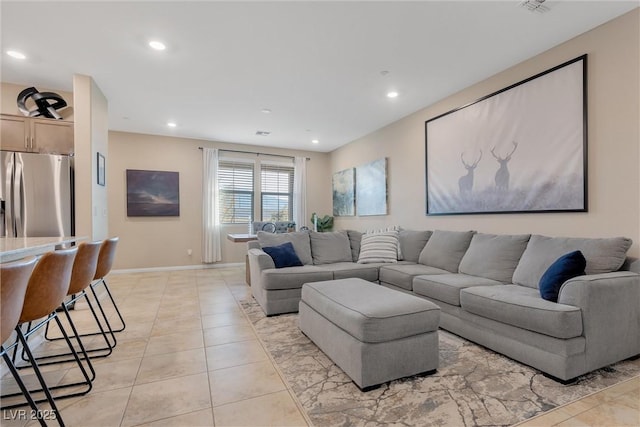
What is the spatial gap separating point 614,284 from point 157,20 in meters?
3.87

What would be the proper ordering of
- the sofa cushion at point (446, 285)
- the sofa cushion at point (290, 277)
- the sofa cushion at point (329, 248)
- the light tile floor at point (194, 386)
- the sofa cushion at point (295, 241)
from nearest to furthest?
the light tile floor at point (194, 386)
the sofa cushion at point (446, 285)
the sofa cushion at point (290, 277)
the sofa cushion at point (295, 241)
the sofa cushion at point (329, 248)

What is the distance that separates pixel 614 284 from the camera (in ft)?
6.42

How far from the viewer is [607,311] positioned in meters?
1.93

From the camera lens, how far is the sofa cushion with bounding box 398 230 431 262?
3.95 meters

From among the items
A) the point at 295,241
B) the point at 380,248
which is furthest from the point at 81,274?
the point at 380,248

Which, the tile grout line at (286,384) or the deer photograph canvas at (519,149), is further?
the deer photograph canvas at (519,149)

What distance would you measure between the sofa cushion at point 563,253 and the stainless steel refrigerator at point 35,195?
4.82 m

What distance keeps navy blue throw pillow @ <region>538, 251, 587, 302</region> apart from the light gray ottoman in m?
0.81

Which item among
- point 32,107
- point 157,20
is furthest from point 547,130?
point 32,107

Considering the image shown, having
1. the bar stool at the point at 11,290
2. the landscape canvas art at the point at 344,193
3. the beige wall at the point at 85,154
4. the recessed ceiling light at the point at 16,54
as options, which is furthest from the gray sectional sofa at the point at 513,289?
the recessed ceiling light at the point at 16,54

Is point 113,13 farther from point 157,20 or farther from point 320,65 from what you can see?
point 320,65

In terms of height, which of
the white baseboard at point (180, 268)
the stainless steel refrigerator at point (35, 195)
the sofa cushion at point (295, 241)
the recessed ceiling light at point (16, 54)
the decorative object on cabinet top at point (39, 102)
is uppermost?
the recessed ceiling light at point (16, 54)

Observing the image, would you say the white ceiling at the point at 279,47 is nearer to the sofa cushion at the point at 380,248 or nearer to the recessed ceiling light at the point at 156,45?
the recessed ceiling light at the point at 156,45

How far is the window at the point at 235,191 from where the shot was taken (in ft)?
21.0
